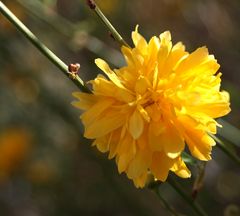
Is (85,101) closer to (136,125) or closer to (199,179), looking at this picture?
(136,125)

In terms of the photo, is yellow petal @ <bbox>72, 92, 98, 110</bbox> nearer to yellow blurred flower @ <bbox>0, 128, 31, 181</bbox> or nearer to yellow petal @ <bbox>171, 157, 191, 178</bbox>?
yellow petal @ <bbox>171, 157, 191, 178</bbox>

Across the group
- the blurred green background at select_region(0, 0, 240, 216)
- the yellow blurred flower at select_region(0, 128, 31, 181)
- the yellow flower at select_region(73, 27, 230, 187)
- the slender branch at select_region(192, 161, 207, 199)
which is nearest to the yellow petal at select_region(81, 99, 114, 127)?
the yellow flower at select_region(73, 27, 230, 187)

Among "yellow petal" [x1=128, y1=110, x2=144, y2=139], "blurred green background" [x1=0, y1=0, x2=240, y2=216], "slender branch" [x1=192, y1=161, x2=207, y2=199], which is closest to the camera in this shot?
"yellow petal" [x1=128, y1=110, x2=144, y2=139]

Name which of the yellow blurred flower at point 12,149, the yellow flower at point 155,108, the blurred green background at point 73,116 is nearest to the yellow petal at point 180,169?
the yellow flower at point 155,108

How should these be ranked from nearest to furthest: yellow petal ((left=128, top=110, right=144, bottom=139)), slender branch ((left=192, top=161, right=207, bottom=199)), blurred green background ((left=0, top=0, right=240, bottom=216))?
yellow petal ((left=128, top=110, right=144, bottom=139)) < slender branch ((left=192, top=161, right=207, bottom=199)) < blurred green background ((left=0, top=0, right=240, bottom=216))

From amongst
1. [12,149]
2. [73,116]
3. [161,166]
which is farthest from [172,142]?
[12,149]

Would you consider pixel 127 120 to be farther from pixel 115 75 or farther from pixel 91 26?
pixel 91 26

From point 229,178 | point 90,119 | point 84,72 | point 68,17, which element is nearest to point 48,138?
point 84,72
